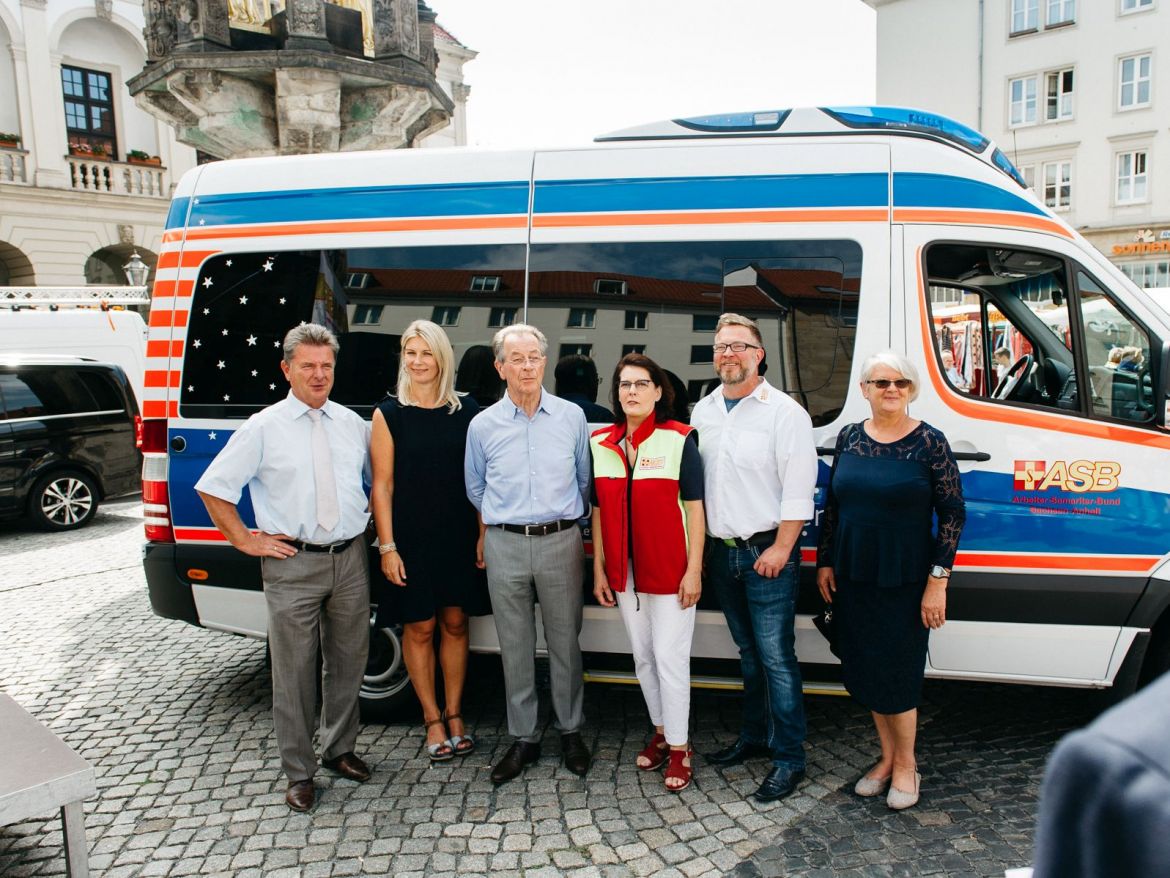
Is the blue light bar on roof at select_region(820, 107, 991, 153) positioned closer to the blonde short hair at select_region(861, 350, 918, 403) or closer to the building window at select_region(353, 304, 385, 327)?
the blonde short hair at select_region(861, 350, 918, 403)

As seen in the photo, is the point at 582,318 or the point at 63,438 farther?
the point at 63,438

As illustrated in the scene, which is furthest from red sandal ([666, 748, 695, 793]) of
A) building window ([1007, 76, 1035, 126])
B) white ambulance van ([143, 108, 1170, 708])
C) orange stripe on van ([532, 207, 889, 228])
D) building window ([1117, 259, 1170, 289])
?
building window ([1007, 76, 1035, 126])

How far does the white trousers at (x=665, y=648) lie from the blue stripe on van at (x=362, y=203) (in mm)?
1762

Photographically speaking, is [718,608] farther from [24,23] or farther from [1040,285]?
[24,23]

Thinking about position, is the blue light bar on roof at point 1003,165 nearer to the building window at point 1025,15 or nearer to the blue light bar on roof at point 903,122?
the blue light bar on roof at point 903,122

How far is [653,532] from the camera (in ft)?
11.3

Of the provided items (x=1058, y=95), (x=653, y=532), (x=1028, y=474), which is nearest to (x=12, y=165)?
(x=653, y=532)

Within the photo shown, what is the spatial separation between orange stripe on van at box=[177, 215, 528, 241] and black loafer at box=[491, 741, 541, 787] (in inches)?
88.9

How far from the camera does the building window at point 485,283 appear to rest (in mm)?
3873

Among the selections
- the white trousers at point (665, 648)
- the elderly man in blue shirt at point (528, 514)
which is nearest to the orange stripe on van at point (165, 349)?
the elderly man in blue shirt at point (528, 514)

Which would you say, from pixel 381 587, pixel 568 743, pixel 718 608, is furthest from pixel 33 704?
pixel 718 608

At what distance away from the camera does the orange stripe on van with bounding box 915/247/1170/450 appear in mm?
3439

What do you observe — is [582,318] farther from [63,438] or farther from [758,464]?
[63,438]

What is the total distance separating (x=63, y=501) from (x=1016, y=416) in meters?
10.0
